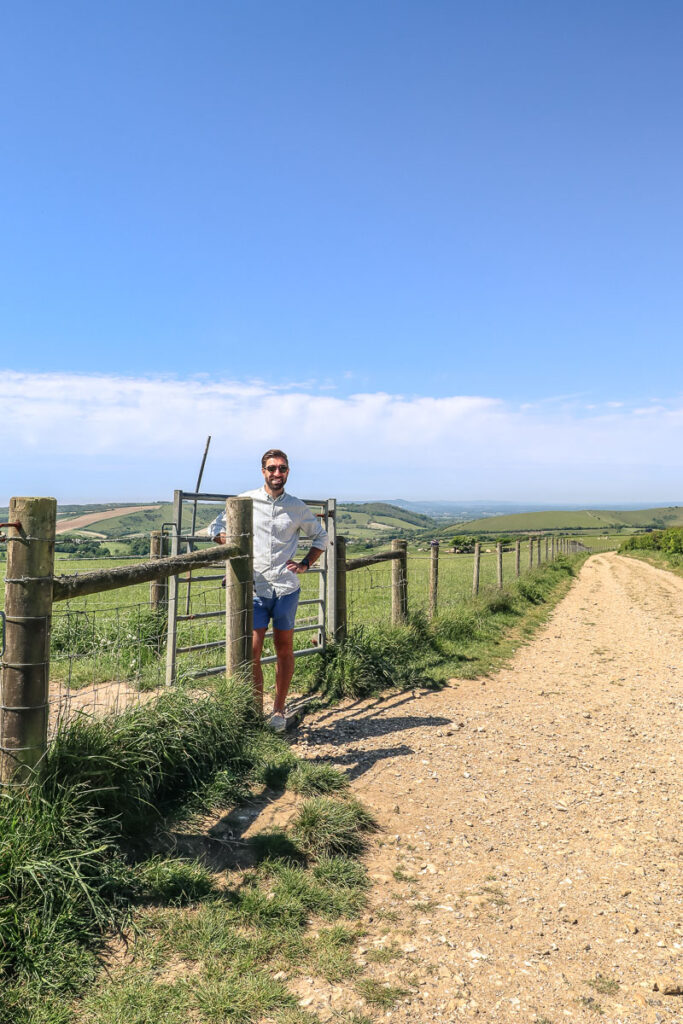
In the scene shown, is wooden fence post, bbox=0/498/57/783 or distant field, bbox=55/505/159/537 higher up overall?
distant field, bbox=55/505/159/537

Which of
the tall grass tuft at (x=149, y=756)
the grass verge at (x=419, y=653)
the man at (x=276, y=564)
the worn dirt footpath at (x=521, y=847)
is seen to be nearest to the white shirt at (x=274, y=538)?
the man at (x=276, y=564)

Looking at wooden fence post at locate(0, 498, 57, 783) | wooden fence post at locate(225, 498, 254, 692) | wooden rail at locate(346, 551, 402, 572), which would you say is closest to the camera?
wooden fence post at locate(0, 498, 57, 783)

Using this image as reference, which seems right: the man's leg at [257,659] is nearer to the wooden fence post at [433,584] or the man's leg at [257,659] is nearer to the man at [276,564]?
the man at [276,564]

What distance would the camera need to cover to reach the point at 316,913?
3.27 metres

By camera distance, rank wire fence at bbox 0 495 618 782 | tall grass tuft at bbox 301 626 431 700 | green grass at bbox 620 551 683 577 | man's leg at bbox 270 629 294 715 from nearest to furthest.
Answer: wire fence at bbox 0 495 618 782, man's leg at bbox 270 629 294 715, tall grass tuft at bbox 301 626 431 700, green grass at bbox 620 551 683 577

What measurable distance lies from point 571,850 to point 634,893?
0.56 m

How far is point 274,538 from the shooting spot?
590 centimetres

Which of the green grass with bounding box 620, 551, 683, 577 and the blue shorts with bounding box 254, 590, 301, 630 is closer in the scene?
the blue shorts with bounding box 254, 590, 301, 630

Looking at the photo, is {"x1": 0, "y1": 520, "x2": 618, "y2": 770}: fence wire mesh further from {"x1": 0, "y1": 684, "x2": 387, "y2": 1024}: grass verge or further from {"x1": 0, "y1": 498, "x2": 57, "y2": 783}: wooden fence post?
{"x1": 0, "y1": 684, "x2": 387, "y2": 1024}: grass verge

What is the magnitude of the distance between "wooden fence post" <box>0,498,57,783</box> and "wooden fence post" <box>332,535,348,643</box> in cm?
516

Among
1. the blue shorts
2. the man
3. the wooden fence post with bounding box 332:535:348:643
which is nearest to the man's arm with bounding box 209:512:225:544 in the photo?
the man

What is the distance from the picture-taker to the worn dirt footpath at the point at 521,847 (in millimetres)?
2820

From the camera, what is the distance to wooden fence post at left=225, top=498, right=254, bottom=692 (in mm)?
5633

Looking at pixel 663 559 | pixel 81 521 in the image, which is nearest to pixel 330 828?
pixel 81 521
